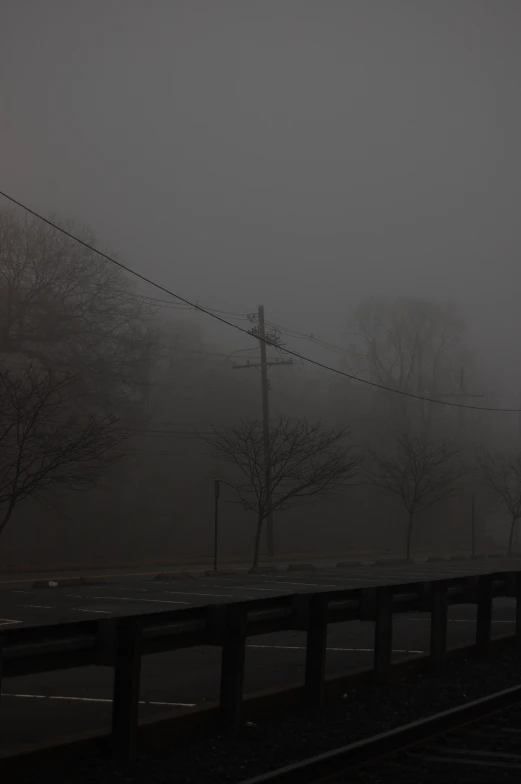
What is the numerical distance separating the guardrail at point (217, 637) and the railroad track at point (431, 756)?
1252 mm

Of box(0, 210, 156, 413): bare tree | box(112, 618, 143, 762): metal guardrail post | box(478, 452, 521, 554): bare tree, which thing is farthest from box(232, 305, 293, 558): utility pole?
box(112, 618, 143, 762): metal guardrail post

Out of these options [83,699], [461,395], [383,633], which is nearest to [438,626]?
[383,633]

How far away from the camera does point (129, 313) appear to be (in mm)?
43469

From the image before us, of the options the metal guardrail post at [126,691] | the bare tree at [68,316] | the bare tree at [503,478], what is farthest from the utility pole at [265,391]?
the metal guardrail post at [126,691]

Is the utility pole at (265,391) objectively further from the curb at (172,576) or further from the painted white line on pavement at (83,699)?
the painted white line on pavement at (83,699)

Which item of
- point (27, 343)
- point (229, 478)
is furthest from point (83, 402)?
point (229, 478)

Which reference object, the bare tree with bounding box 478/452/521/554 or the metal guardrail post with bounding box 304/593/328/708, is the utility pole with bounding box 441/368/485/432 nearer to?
the bare tree with bounding box 478/452/521/554

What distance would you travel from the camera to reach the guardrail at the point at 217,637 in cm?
661

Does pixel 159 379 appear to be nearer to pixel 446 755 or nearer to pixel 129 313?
pixel 129 313

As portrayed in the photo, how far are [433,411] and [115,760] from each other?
61468 mm

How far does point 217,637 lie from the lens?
7.84 m

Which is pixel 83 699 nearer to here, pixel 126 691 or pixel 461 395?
pixel 126 691

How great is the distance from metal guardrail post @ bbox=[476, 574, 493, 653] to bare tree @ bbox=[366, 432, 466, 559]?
97.9 feet

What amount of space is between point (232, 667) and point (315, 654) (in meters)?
1.23
